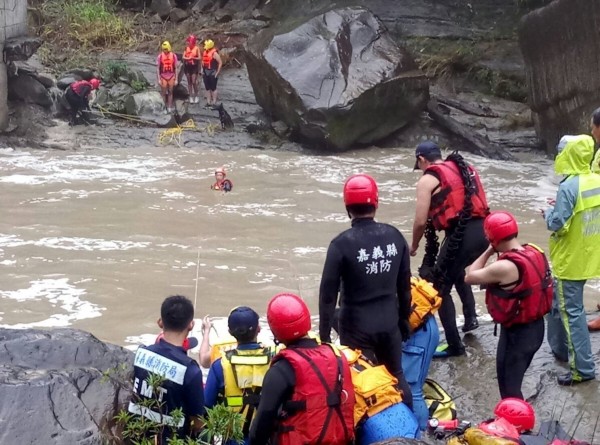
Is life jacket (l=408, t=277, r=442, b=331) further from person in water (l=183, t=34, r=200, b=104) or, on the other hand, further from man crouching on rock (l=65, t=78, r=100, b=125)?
person in water (l=183, t=34, r=200, b=104)

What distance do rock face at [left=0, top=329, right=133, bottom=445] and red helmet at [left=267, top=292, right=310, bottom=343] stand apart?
32.6 inches

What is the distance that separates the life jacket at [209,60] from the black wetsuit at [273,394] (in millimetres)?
15045

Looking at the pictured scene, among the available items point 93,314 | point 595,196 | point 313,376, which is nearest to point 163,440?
point 313,376

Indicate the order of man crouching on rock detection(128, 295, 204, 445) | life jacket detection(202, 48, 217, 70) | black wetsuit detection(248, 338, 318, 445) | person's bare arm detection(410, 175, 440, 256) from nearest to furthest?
1. black wetsuit detection(248, 338, 318, 445)
2. man crouching on rock detection(128, 295, 204, 445)
3. person's bare arm detection(410, 175, 440, 256)
4. life jacket detection(202, 48, 217, 70)

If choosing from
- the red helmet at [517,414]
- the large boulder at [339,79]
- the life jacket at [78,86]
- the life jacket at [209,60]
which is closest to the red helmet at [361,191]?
the red helmet at [517,414]

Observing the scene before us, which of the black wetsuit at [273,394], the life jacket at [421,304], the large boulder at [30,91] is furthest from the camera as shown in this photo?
the large boulder at [30,91]

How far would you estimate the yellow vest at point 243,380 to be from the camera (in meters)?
3.57

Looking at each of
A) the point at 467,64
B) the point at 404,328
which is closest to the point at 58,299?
the point at 404,328

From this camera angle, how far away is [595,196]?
4.89 m

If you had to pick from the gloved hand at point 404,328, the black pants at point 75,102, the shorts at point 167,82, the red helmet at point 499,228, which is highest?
the shorts at point 167,82

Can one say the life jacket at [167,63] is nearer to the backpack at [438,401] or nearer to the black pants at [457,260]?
the black pants at [457,260]

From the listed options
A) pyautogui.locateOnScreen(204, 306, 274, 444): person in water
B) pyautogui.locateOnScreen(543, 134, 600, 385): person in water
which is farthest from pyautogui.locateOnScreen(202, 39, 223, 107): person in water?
pyautogui.locateOnScreen(204, 306, 274, 444): person in water

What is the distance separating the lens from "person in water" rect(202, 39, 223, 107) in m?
17.7

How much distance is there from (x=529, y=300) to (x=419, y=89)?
12.5 meters
